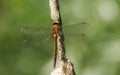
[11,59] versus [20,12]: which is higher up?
[20,12]

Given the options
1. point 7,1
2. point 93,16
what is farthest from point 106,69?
point 7,1

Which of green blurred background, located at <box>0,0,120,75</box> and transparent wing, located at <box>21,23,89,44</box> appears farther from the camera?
green blurred background, located at <box>0,0,120,75</box>

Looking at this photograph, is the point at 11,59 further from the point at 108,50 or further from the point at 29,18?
the point at 108,50

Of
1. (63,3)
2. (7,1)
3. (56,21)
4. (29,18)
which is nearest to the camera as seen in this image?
(56,21)

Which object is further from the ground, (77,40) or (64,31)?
(64,31)

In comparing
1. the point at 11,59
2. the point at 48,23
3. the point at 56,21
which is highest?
the point at 56,21

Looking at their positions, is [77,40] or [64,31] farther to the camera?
[77,40]

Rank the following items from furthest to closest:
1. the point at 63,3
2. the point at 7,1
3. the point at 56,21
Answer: the point at 7,1, the point at 63,3, the point at 56,21

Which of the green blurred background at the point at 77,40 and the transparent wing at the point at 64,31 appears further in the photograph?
the green blurred background at the point at 77,40
